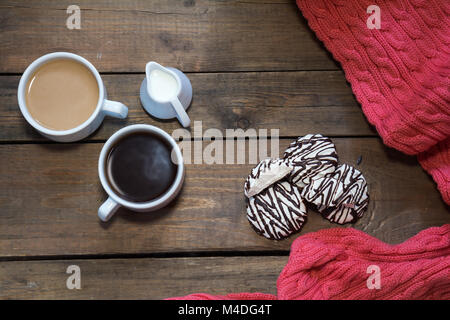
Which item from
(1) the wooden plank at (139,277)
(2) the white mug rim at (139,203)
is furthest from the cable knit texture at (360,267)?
(2) the white mug rim at (139,203)

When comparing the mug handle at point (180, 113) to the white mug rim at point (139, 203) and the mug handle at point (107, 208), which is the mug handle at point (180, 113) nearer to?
the white mug rim at point (139, 203)

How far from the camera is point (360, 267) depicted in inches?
27.1

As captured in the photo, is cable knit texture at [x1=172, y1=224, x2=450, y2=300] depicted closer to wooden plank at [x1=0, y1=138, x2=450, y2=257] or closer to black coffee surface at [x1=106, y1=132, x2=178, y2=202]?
wooden plank at [x1=0, y1=138, x2=450, y2=257]

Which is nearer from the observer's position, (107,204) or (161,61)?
(107,204)

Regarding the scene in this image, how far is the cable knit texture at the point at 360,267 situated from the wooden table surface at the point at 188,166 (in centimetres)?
2

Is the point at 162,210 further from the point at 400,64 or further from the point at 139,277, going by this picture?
the point at 400,64

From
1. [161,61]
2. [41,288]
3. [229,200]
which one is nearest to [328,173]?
[229,200]

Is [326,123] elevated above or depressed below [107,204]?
above

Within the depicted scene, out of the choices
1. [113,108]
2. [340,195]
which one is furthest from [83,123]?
[340,195]

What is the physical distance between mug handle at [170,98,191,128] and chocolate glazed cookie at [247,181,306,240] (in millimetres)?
157

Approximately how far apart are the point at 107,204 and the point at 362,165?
407 millimetres

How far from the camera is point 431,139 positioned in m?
0.67

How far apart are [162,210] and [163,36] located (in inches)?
11.4
